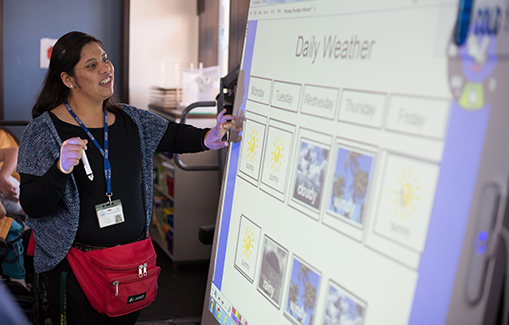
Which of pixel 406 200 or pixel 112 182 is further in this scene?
pixel 112 182

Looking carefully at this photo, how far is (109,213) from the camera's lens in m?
1.50

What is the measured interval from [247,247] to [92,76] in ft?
2.90

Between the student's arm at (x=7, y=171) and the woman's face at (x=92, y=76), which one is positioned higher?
the woman's face at (x=92, y=76)

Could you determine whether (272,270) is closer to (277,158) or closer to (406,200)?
(277,158)

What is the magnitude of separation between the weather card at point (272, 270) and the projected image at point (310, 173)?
0.12 m

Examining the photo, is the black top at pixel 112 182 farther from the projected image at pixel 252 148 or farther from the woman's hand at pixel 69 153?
the projected image at pixel 252 148

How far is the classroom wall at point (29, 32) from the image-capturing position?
13.3 feet

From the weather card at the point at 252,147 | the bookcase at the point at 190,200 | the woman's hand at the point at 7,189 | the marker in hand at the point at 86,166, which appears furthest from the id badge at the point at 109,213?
the bookcase at the point at 190,200

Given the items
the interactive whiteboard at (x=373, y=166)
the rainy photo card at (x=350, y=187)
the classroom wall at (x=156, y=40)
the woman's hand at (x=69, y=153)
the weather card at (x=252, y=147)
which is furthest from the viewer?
the classroom wall at (x=156, y=40)

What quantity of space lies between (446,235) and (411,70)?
0.71 feet

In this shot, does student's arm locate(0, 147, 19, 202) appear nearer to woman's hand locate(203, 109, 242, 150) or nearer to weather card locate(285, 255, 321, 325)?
woman's hand locate(203, 109, 242, 150)

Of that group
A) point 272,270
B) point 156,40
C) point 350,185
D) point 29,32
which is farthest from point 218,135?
point 29,32

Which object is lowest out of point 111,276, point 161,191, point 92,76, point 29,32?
point 161,191

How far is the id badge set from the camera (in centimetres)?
149
